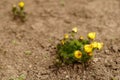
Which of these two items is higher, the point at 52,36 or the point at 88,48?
the point at 88,48

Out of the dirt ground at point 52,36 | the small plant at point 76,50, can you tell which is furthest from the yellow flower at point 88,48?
the dirt ground at point 52,36

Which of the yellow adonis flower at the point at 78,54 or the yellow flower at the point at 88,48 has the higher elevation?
the yellow flower at the point at 88,48

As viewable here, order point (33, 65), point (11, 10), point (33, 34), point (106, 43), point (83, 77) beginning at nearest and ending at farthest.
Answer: point (83, 77) → point (33, 65) → point (106, 43) → point (33, 34) → point (11, 10)

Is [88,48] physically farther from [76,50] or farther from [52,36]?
[52,36]

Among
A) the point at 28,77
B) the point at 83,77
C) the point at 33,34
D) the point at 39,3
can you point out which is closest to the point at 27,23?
the point at 33,34

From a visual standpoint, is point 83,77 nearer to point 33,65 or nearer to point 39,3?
point 33,65

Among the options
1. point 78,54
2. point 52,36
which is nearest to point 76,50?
point 78,54

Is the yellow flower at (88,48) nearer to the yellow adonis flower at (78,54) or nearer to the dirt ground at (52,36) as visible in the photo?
the yellow adonis flower at (78,54)

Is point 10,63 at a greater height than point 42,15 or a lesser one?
lesser
